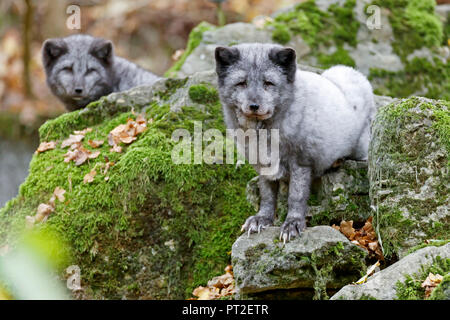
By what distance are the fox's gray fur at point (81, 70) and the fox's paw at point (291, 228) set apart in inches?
183

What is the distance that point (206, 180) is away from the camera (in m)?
6.57

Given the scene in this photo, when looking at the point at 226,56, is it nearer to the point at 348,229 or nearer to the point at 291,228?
the point at 291,228

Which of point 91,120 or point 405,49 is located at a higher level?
point 405,49

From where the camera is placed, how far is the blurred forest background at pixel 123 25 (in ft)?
55.4

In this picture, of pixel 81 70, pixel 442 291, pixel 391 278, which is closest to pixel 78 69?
pixel 81 70

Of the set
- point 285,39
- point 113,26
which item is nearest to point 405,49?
point 285,39

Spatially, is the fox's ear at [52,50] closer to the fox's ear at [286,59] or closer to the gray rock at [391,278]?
the fox's ear at [286,59]

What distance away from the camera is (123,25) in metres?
18.2

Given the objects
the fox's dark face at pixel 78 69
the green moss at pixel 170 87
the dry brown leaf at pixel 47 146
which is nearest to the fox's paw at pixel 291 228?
the green moss at pixel 170 87

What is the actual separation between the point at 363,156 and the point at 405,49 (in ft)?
12.8
